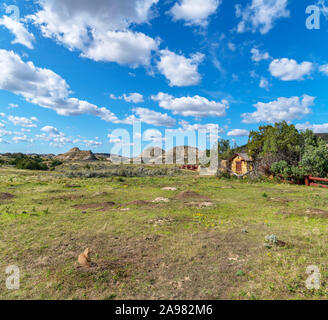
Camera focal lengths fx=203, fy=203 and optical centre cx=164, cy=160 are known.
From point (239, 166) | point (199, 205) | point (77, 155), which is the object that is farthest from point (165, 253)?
point (77, 155)

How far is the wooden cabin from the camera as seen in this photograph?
35344mm

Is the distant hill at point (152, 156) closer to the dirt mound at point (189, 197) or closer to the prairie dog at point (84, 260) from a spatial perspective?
the dirt mound at point (189, 197)

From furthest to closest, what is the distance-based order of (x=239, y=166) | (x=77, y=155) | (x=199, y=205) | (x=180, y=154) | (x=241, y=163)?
(x=180, y=154)
(x=77, y=155)
(x=239, y=166)
(x=241, y=163)
(x=199, y=205)

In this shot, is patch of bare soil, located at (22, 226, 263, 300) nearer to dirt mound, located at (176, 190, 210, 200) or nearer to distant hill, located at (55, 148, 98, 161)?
dirt mound, located at (176, 190, 210, 200)

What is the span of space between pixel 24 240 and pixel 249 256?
726 centimetres

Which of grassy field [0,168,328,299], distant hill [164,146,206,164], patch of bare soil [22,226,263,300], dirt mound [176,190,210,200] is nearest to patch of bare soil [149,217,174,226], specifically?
grassy field [0,168,328,299]

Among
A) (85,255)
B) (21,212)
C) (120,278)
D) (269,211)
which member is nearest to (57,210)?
(21,212)

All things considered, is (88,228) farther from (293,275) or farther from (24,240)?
(293,275)

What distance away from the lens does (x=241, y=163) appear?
123 ft

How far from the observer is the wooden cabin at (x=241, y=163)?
35344 mm

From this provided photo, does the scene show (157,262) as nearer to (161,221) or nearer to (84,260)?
(84,260)

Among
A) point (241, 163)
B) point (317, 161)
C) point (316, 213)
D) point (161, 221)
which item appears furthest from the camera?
point (241, 163)

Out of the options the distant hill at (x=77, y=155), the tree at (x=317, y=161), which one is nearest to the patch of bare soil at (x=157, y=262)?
the tree at (x=317, y=161)
